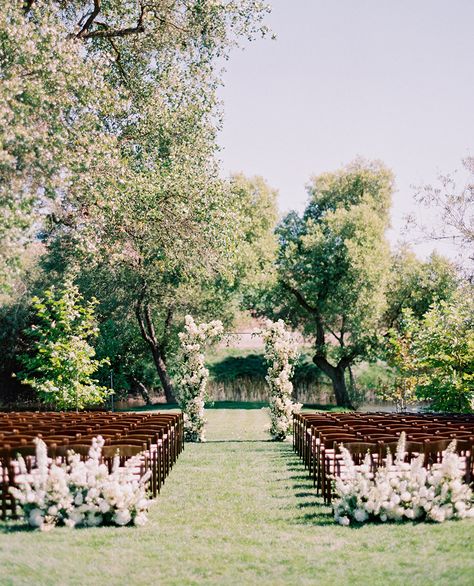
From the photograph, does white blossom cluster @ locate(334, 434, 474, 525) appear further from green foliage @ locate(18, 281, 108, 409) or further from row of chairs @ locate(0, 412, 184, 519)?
green foliage @ locate(18, 281, 108, 409)

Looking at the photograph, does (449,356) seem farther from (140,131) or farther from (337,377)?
(337,377)

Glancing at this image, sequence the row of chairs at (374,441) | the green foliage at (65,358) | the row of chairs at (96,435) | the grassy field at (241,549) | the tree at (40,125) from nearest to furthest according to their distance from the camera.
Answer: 1. the grassy field at (241,549)
2. the row of chairs at (96,435)
3. the row of chairs at (374,441)
4. the tree at (40,125)
5. the green foliage at (65,358)

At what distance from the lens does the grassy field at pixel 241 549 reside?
7.11 metres

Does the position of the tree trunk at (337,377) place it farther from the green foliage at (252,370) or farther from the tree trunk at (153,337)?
the tree trunk at (153,337)

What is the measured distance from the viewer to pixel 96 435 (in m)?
12.1

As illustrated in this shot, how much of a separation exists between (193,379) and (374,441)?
32.0 ft

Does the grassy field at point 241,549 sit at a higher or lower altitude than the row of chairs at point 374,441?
lower

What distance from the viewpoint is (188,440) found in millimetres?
20562

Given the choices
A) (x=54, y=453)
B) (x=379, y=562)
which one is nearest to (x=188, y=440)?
(x=54, y=453)

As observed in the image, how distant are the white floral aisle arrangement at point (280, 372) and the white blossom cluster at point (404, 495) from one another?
1000cm

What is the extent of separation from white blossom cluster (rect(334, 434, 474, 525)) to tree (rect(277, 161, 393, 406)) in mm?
28776

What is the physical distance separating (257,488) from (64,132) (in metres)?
9.90

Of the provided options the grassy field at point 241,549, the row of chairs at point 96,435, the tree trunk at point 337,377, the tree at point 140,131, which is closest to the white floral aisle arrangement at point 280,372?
the row of chairs at point 96,435

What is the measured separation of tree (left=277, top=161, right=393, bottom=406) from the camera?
38.3 metres
